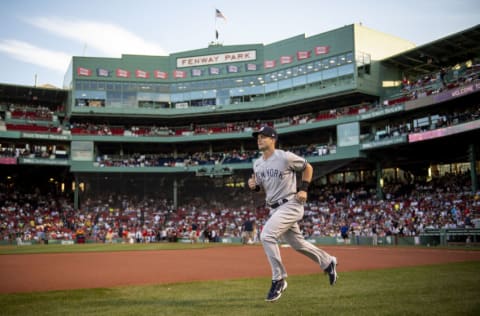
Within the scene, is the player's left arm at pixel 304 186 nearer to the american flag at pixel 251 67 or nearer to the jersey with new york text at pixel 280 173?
the jersey with new york text at pixel 280 173

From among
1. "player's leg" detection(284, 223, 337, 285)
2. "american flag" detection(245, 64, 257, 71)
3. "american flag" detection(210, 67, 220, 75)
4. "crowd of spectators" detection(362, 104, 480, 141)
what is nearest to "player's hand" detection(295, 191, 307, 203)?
"player's leg" detection(284, 223, 337, 285)

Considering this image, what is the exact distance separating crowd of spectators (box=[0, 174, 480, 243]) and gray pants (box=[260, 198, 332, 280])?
2317 centimetres

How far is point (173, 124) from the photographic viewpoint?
57.5 meters

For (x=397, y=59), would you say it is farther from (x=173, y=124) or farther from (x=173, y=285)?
(x=173, y=285)

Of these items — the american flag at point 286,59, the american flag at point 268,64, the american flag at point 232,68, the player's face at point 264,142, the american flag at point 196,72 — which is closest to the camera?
the player's face at point 264,142

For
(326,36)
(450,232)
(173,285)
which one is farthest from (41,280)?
(326,36)

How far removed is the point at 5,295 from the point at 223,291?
3.90 m

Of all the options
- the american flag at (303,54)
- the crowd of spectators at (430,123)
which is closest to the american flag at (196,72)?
the american flag at (303,54)

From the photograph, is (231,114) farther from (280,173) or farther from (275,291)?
(275,291)

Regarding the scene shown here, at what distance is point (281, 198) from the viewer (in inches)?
281

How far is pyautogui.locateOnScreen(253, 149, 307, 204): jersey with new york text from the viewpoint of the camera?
7078mm

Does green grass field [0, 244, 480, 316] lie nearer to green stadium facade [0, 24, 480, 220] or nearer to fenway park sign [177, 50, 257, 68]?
green stadium facade [0, 24, 480, 220]

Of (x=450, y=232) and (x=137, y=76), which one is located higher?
(x=137, y=76)

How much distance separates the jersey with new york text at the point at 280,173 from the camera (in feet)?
23.2
